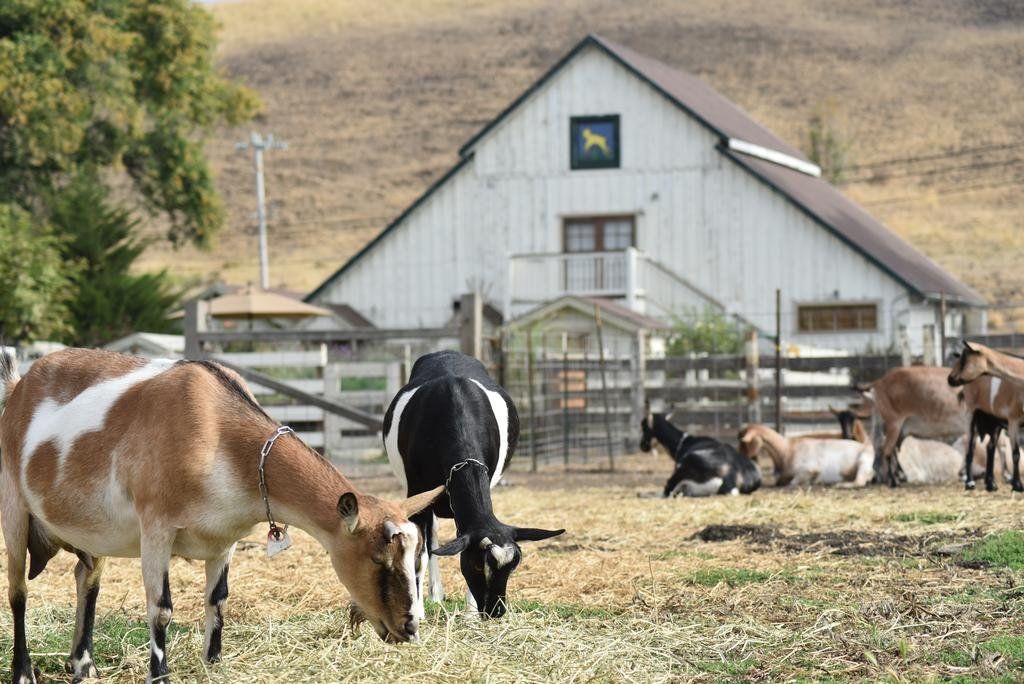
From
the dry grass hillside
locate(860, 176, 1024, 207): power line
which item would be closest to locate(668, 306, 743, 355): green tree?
the dry grass hillside

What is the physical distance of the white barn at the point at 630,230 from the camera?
30234 mm

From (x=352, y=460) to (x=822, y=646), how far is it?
38.9 feet

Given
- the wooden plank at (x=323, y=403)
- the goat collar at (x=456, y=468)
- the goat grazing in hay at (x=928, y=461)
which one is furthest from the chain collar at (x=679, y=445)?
the goat collar at (x=456, y=468)

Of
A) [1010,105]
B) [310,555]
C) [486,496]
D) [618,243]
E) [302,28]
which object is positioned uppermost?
[302,28]

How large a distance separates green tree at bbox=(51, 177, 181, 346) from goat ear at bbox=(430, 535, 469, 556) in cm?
2168

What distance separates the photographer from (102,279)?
28.1 meters

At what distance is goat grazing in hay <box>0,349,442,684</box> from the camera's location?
5.80 meters

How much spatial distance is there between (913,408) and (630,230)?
18.1m

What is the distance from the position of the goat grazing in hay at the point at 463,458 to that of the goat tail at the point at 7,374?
7.08ft

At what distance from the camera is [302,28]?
390ft

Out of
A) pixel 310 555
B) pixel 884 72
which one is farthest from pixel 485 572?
pixel 884 72

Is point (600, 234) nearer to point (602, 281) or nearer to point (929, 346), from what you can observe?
point (602, 281)

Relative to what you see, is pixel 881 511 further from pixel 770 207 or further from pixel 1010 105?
pixel 1010 105

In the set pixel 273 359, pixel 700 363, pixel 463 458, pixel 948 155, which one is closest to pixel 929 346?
pixel 700 363
